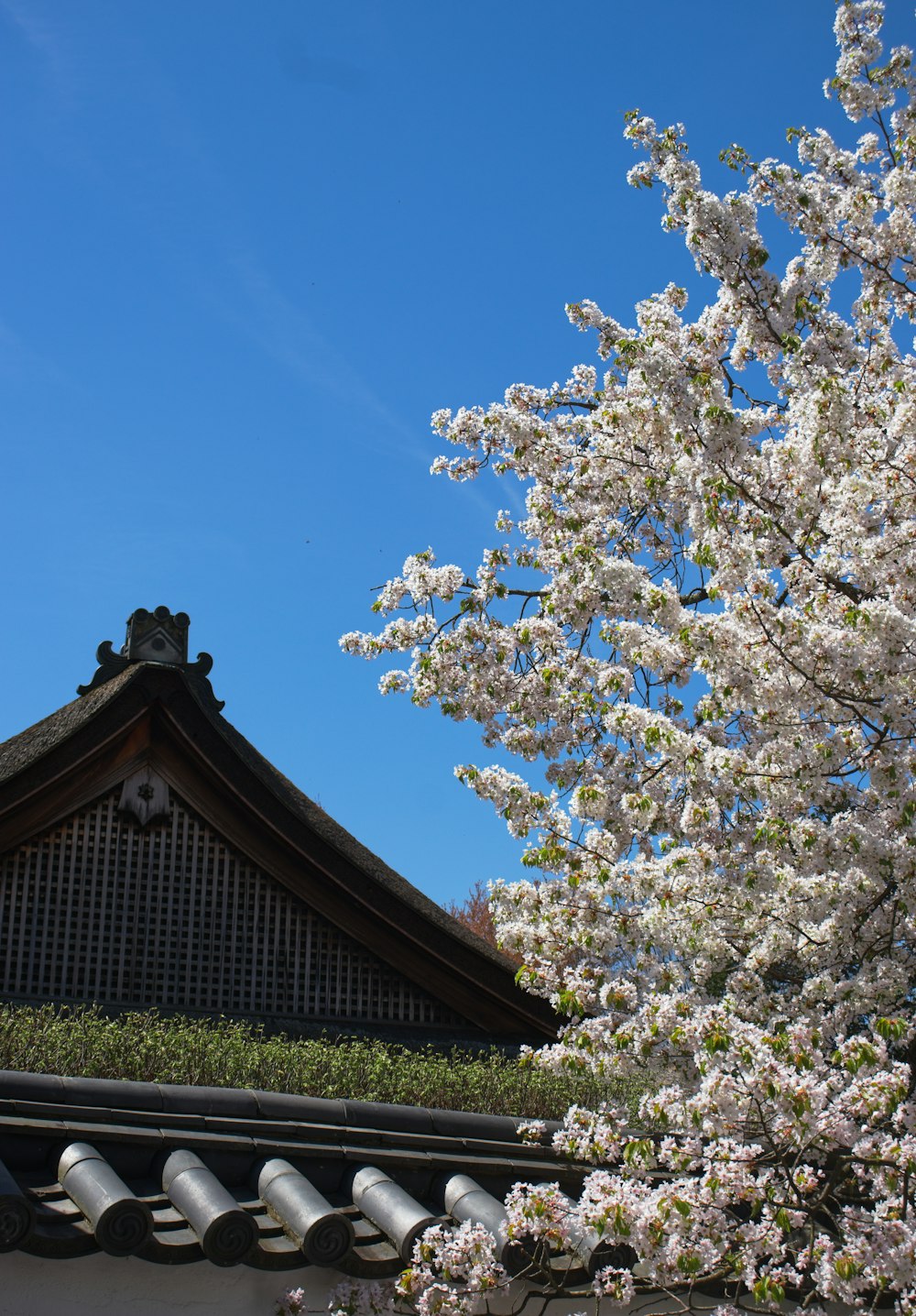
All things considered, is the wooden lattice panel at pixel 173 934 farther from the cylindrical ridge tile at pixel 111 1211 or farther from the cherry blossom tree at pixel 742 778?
the cylindrical ridge tile at pixel 111 1211

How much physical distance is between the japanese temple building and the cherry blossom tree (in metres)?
1.28

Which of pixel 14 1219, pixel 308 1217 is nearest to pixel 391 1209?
pixel 308 1217

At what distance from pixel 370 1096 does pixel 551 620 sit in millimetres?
3801

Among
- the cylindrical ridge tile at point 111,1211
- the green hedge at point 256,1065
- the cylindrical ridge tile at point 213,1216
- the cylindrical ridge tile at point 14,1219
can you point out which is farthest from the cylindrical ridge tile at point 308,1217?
the green hedge at point 256,1065

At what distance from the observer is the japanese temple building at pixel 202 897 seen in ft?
26.5

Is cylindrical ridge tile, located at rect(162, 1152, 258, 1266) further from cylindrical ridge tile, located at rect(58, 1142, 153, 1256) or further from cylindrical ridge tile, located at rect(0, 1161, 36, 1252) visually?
cylindrical ridge tile, located at rect(0, 1161, 36, 1252)

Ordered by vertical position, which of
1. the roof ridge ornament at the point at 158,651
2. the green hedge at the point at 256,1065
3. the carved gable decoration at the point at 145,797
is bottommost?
the green hedge at the point at 256,1065

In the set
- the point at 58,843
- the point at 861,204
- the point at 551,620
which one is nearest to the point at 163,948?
the point at 58,843

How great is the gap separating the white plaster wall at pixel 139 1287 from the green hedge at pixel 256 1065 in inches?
52.9

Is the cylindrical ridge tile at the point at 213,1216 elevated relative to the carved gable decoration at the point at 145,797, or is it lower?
lower

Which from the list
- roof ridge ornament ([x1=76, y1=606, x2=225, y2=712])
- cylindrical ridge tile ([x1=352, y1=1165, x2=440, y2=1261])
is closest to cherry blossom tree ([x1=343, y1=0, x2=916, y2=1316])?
cylindrical ridge tile ([x1=352, y1=1165, x2=440, y2=1261])

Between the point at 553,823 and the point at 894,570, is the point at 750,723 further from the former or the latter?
the point at 894,570

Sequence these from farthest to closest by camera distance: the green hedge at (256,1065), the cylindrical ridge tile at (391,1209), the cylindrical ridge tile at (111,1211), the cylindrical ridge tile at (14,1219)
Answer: the green hedge at (256,1065), the cylindrical ridge tile at (391,1209), the cylindrical ridge tile at (111,1211), the cylindrical ridge tile at (14,1219)

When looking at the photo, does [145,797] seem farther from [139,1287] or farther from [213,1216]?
[213,1216]
